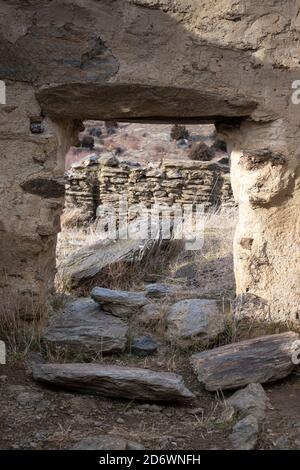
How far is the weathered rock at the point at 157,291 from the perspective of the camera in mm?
4829

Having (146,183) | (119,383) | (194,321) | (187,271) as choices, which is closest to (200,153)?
(146,183)

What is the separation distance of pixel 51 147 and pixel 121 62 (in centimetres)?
68

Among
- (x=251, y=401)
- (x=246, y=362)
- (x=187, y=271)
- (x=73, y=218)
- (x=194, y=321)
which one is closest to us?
(x=251, y=401)

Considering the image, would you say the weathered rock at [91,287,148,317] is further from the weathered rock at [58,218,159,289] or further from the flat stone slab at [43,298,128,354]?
the weathered rock at [58,218,159,289]

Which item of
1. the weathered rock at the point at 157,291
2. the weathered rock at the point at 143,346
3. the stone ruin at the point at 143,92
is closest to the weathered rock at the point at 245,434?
the weathered rock at the point at 143,346

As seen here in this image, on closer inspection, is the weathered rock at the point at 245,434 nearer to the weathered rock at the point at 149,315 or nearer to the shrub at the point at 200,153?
the weathered rock at the point at 149,315

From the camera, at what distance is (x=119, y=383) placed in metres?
3.10

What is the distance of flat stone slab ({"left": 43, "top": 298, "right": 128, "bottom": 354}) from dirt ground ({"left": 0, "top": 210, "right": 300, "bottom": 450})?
0.11m

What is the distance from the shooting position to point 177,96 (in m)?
3.48

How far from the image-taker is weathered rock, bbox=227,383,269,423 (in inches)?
116

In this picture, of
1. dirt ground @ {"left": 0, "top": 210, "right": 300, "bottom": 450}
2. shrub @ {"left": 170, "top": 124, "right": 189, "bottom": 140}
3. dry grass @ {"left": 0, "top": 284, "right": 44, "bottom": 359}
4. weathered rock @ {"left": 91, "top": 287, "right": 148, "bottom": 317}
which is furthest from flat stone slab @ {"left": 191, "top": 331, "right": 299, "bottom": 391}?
shrub @ {"left": 170, "top": 124, "right": 189, "bottom": 140}

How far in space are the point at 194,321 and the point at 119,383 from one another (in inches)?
38.6

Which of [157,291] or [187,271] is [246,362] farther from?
[187,271]

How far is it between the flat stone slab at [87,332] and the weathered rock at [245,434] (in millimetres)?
1149
